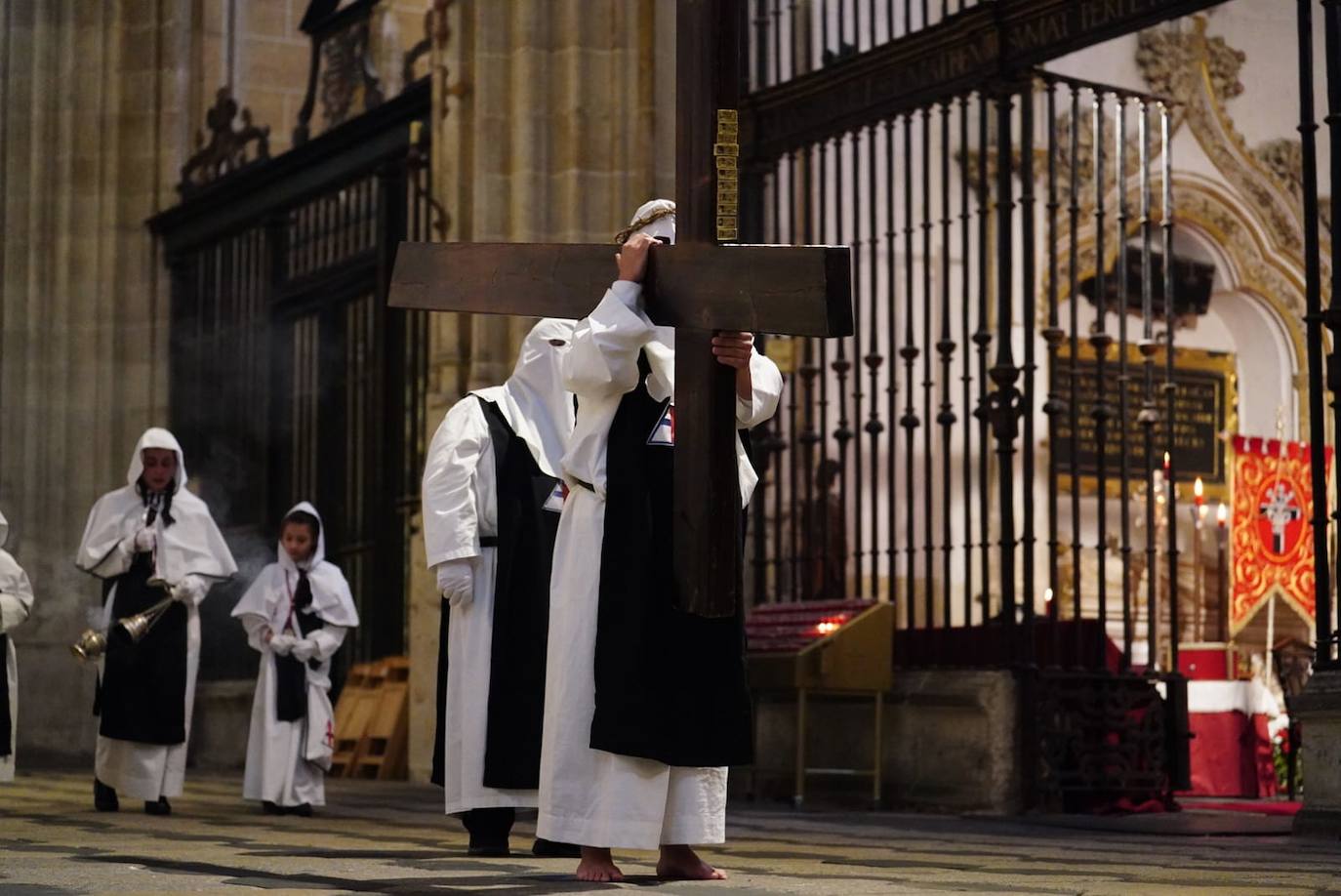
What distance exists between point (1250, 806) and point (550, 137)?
517 centimetres

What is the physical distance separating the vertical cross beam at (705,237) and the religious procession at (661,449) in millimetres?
12

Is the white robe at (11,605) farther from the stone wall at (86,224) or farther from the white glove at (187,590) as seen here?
the stone wall at (86,224)

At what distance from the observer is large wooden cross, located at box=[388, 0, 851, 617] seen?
Result: 17.1 feet

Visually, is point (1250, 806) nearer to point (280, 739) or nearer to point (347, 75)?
point (280, 739)

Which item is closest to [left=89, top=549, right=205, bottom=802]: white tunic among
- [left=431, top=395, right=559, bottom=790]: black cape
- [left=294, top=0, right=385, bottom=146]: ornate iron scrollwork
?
[left=431, top=395, right=559, bottom=790]: black cape

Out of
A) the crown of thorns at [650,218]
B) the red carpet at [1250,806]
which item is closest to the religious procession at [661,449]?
the crown of thorns at [650,218]

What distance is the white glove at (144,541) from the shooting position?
33.9ft

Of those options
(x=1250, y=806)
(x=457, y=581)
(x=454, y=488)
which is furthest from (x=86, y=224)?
(x=457, y=581)

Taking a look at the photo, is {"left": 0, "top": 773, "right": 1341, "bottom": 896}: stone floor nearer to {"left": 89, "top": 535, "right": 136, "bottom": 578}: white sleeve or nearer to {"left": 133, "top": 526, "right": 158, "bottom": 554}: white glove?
{"left": 89, "top": 535, "right": 136, "bottom": 578}: white sleeve

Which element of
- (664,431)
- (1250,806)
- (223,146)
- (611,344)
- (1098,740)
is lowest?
(1250,806)

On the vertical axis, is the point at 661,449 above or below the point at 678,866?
above

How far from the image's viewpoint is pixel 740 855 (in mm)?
7016

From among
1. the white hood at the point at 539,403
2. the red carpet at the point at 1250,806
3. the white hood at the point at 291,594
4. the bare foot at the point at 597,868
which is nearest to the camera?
the bare foot at the point at 597,868

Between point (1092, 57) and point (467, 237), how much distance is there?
550 centimetres
